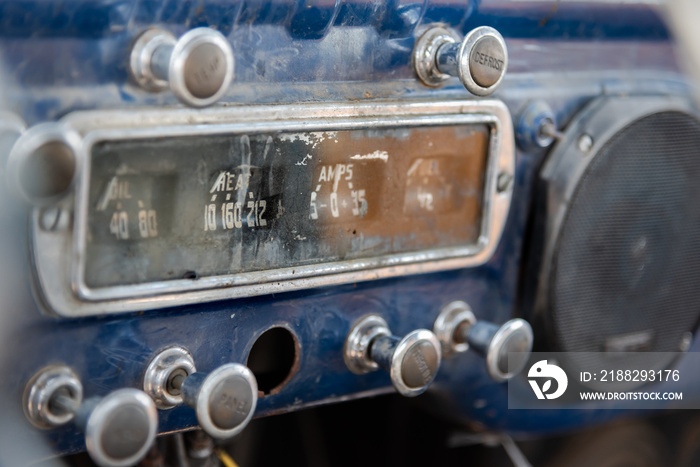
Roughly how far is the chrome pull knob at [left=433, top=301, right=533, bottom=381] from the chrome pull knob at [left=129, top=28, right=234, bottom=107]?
1.28 feet

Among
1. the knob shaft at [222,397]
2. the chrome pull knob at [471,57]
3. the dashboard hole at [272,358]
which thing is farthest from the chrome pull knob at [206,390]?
the chrome pull knob at [471,57]

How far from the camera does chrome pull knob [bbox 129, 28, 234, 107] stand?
513 mm

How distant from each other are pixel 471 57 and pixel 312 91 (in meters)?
0.14

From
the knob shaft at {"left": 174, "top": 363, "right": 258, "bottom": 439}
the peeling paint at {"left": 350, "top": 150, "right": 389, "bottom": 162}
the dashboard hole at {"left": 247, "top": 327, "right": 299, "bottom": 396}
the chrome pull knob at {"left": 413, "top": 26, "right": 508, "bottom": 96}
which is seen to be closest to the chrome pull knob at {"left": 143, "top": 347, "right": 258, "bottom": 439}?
the knob shaft at {"left": 174, "top": 363, "right": 258, "bottom": 439}

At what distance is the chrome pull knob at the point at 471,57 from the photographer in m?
0.65

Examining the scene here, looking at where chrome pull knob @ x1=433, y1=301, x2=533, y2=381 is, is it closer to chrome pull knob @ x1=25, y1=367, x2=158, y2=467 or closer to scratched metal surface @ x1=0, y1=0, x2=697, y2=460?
scratched metal surface @ x1=0, y1=0, x2=697, y2=460

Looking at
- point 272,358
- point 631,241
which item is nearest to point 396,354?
point 272,358

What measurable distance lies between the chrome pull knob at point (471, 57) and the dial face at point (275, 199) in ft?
0.21

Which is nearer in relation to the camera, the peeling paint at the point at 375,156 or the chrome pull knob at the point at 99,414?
the chrome pull knob at the point at 99,414

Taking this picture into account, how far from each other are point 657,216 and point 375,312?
0.37 metres

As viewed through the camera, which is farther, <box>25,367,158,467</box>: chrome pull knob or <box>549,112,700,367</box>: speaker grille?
<box>549,112,700,367</box>: speaker grille

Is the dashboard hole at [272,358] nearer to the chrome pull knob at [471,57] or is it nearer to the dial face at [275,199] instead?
the dial face at [275,199]

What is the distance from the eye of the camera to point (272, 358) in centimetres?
74

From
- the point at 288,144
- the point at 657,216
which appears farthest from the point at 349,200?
the point at 657,216
